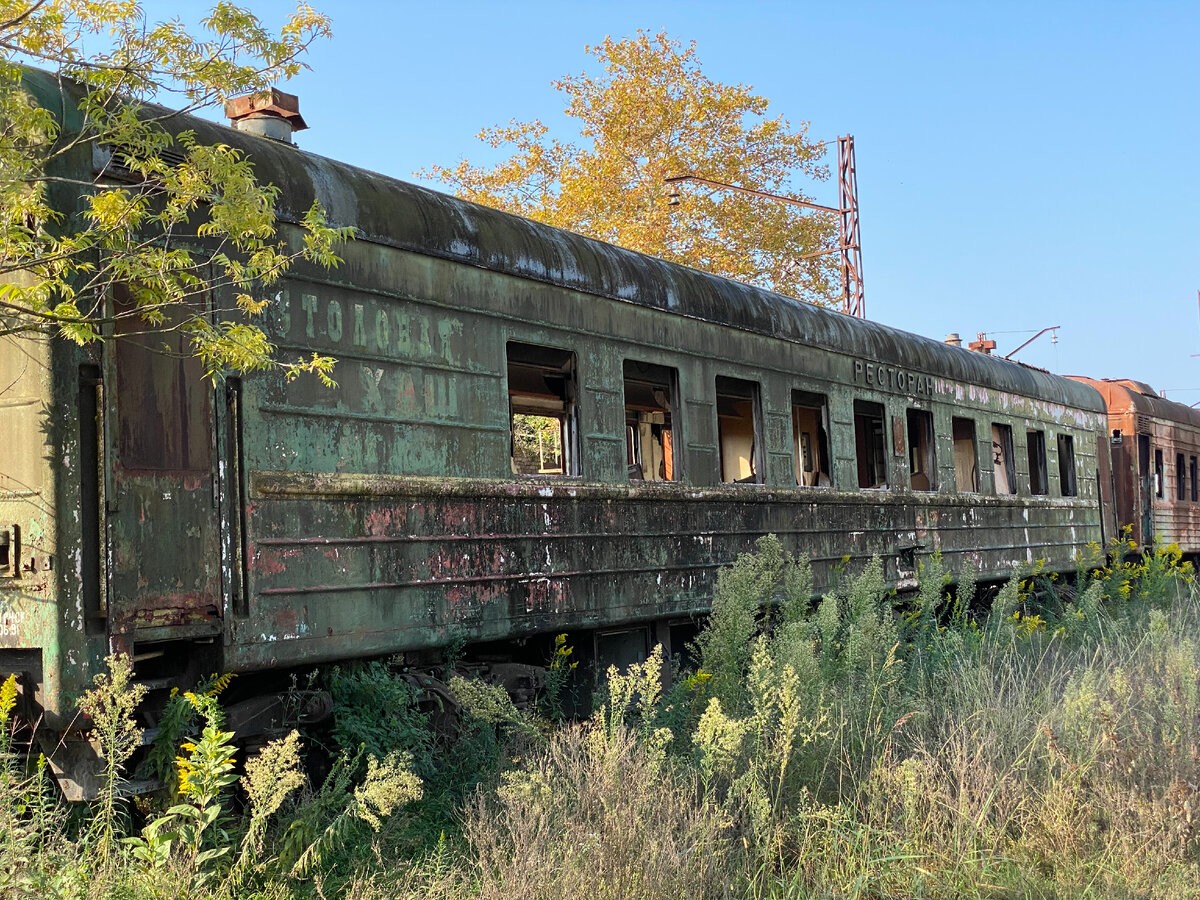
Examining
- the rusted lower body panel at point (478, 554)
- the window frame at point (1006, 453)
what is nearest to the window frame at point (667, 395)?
the rusted lower body panel at point (478, 554)

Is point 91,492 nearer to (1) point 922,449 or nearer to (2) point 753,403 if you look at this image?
(2) point 753,403

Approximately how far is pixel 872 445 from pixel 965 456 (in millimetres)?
2131

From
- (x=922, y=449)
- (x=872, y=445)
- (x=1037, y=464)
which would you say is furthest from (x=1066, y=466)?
(x=872, y=445)

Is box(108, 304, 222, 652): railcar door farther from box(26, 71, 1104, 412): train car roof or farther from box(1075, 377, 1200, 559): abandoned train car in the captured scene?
box(1075, 377, 1200, 559): abandoned train car

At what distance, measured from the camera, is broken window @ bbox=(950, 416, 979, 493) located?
42.6ft

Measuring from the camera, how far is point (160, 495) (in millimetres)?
5141

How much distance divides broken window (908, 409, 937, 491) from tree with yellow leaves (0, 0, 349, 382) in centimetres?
812

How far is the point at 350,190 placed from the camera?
6336 mm

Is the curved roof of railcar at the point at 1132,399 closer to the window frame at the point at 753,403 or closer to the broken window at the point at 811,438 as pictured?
the broken window at the point at 811,438

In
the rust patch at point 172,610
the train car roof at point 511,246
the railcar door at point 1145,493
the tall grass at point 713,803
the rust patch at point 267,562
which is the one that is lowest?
the tall grass at point 713,803

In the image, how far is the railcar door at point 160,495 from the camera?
5.01 meters

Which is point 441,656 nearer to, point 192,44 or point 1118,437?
point 192,44

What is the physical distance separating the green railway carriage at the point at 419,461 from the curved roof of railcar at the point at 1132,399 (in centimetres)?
848

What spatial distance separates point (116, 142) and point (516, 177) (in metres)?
19.7
